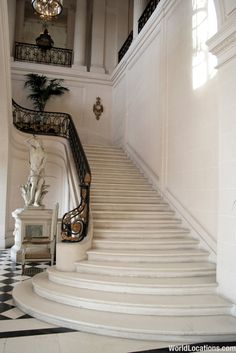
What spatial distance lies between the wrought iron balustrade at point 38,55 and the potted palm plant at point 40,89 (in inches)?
41.1

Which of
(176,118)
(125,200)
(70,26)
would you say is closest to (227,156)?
(176,118)

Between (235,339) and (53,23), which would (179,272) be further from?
(53,23)

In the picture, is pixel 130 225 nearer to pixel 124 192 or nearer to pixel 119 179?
pixel 124 192

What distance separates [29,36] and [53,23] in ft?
4.58

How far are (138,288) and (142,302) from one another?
1.12 feet

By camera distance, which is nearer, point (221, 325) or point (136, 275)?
point (221, 325)

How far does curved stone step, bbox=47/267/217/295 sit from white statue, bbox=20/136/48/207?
135 inches

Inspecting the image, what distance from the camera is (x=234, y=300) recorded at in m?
3.86

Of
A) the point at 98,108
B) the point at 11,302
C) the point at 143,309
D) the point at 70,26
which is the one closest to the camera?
the point at 143,309

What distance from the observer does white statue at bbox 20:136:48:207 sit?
25.3 feet

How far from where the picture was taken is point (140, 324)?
342cm

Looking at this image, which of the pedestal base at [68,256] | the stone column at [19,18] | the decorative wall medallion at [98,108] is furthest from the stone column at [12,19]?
the pedestal base at [68,256]

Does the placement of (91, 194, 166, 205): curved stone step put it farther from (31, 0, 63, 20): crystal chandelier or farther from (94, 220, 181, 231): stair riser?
(31, 0, 63, 20): crystal chandelier


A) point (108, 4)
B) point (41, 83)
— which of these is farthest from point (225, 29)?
point (108, 4)
